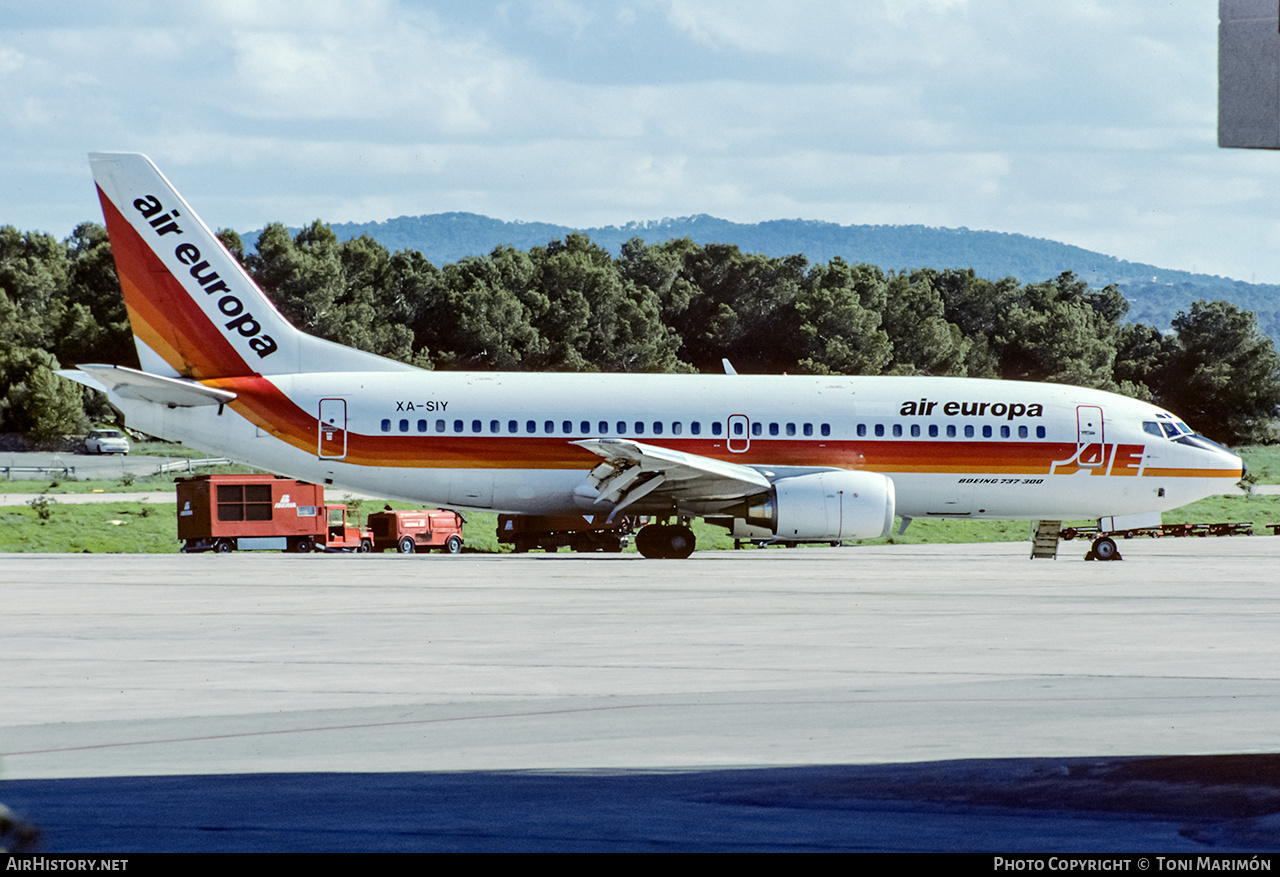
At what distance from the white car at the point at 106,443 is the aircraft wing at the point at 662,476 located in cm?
6729

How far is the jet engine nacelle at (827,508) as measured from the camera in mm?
33812

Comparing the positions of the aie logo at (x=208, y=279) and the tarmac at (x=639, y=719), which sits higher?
the aie logo at (x=208, y=279)

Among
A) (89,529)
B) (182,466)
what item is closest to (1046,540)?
(89,529)

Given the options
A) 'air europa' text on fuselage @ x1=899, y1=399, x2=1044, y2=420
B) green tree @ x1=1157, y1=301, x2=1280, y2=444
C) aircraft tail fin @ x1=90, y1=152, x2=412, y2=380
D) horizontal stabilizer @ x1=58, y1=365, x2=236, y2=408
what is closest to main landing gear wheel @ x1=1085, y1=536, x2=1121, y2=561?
'air europa' text on fuselage @ x1=899, y1=399, x2=1044, y2=420

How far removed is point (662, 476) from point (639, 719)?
2175 cm

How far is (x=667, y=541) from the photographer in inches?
1422

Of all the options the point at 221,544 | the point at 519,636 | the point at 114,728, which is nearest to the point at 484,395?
the point at 221,544

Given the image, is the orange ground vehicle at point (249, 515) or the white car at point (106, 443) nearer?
the orange ground vehicle at point (249, 515)

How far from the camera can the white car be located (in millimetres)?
95250

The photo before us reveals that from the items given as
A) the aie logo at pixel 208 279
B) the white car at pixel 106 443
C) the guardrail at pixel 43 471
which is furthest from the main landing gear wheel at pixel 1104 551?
the white car at pixel 106 443

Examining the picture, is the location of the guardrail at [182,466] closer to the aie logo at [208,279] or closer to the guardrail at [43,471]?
the guardrail at [43,471]

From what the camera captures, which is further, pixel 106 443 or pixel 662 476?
pixel 106 443

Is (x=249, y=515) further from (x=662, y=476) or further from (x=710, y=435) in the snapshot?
(x=710, y=435)

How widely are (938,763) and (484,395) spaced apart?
25072 millimetres
